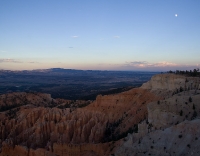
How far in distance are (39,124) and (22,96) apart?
35.3 m

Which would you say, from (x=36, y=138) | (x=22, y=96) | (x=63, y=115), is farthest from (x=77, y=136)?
(x=22, y=96)

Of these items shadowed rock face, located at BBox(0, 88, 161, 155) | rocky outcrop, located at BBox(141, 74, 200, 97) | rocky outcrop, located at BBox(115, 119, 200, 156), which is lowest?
shadowed rock face, located at BBox(0, 88, 161, 155)

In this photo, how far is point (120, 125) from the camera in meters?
37.8

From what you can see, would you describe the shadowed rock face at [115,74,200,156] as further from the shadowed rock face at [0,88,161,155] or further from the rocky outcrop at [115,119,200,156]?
the shadowed rock face at [0,88,161,155]

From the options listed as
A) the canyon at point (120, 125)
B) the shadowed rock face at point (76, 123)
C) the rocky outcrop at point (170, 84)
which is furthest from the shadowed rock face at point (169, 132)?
the rocky outcrop at point (170, 84)

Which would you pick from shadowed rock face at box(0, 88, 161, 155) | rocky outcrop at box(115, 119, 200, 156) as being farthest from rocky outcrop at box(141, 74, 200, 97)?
rocky outcrop at box(115, 119, 200, 156)

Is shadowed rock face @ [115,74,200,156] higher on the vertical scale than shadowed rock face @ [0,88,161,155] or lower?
higher

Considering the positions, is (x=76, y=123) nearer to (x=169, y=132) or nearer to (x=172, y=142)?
(x=169, y=132)

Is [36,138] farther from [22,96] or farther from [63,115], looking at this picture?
[22,96]

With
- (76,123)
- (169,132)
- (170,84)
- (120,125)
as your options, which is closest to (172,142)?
(169,132)

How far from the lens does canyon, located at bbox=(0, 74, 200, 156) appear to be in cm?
1855

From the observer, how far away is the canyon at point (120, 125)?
18547mm

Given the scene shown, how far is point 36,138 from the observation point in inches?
1490

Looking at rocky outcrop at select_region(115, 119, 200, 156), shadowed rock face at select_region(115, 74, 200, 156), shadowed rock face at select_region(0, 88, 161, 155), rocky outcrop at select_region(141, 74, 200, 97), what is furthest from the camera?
shadowed rock face at select_region(0, 88, 161, 155)
